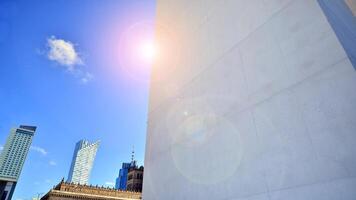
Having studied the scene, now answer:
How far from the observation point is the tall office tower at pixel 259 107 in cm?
287

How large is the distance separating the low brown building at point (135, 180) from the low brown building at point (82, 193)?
53.4 ft

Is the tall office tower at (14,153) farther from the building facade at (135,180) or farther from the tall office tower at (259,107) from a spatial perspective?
the tall office tower at (259,107)

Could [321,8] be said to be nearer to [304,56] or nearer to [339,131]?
[304,56]

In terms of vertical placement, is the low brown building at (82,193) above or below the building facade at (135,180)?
below

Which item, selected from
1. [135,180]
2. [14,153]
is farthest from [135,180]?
[14,153]

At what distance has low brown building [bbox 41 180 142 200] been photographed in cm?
3381

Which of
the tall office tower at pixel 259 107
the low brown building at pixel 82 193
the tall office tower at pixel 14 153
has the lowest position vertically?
the tall office tower at pixel 259 107

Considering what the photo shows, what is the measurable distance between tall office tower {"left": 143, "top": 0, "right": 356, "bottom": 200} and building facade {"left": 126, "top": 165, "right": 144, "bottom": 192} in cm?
5574

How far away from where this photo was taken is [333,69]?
300 centimetres

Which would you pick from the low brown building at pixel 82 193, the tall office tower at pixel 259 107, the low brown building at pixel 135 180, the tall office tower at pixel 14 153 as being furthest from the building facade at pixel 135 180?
the tall office tower at pixel 14 153

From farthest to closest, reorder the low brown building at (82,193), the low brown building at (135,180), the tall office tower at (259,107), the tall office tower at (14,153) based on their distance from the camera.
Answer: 1. the tall office tower at (14,153)
2. the low brown building at (135,180)
3. the low brown building at (82,193)
4. the tall office tower at (259,107)

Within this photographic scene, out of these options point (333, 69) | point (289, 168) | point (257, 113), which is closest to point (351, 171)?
point (289, 168)

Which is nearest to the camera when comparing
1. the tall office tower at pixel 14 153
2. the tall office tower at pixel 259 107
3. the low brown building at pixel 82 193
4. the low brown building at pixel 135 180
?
the tall office tower at pixel 259 107

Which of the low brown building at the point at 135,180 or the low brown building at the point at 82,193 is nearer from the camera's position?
the low brown building at the point at 82,193
